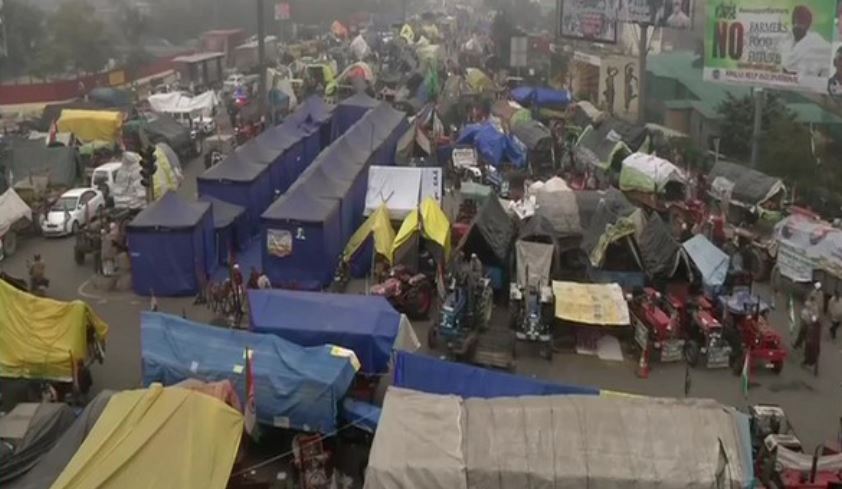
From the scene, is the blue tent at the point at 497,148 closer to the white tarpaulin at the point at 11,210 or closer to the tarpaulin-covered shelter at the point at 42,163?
the tarpaulin-covered shelter at the point at 42,163

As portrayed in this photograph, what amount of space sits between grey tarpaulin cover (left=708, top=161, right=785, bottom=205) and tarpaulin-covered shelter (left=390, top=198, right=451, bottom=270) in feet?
30.8

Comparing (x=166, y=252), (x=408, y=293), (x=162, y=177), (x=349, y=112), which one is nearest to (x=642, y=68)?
(x=349, y=112)

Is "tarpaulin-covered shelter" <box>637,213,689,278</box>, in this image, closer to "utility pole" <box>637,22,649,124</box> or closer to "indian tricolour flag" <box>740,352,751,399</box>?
"indian tricolour flag" <box>740,352,751,399</box>

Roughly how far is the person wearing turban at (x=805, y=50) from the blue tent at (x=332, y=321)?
56.1ft

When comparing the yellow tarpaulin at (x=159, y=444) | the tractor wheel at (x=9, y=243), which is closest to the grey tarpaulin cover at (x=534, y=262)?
the yellow tarpaulin at (x=159, y=444)

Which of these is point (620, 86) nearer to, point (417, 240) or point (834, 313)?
point (417, 240)

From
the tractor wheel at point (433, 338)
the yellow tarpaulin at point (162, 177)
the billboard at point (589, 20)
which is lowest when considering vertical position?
the tractor wheel at point (433, 338)

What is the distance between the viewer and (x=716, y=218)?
2367 cm

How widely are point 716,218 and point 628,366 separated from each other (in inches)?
A: 314

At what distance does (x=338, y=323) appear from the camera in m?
14.6

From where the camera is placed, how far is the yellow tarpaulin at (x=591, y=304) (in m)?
17.2

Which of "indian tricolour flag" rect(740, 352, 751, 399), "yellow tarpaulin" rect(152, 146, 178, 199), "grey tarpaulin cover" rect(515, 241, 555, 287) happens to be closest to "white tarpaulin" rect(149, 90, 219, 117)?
"yellow tarpaulin" rect(152, 146, 178, 199)

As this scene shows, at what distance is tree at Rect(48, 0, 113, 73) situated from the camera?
5678 cm

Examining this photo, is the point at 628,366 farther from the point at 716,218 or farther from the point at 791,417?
the point at 716,218
